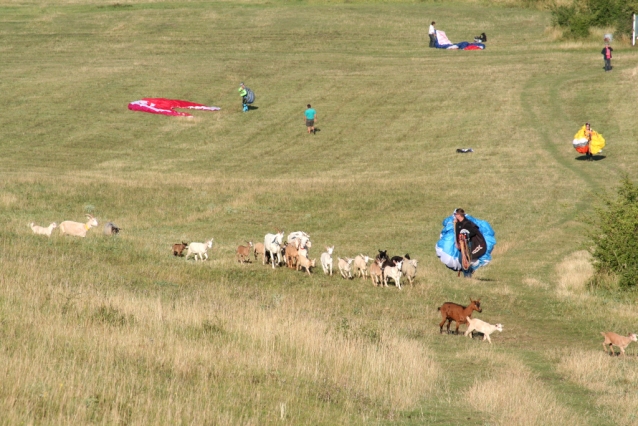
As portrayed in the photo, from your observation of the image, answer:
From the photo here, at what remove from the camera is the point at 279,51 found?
86.3 meters

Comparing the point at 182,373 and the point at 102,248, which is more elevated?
the point at 182,373

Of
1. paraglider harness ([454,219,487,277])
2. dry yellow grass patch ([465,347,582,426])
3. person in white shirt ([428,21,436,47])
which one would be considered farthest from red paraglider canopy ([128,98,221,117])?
dry yellow grass patch ([465,347,582,426])

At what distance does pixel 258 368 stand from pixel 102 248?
1444 cm

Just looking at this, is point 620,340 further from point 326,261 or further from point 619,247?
point 326,261

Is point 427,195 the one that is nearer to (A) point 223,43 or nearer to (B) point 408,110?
(B) point 408,110

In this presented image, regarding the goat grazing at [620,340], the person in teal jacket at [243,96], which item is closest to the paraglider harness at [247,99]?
the person in teal jacket at [243,96]

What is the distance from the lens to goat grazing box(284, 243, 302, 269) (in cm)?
2636

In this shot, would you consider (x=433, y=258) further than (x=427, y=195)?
No

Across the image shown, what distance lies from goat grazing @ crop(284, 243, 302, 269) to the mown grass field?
501 millimetres

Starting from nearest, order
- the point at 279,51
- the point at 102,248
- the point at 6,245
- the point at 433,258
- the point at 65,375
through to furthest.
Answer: the point at 65,375, the point at 6,245, the point at 102,248, the point at 433,258, the point at 279,51

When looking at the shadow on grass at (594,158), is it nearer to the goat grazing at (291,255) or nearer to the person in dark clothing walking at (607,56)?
the person in dark clothing walking at (607,56)

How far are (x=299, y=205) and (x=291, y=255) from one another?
15493mm

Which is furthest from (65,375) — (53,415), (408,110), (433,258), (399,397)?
(408,110)

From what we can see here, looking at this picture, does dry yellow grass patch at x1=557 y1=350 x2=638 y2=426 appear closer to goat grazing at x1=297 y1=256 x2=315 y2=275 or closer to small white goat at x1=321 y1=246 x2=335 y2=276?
small white goat at x1=321 y1=246 x2=335 y2=276
